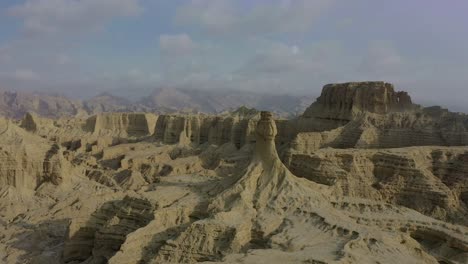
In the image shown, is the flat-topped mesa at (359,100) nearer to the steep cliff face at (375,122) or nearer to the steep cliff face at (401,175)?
the steep cliff face at (375,122)

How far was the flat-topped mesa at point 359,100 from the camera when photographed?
54.5 metres

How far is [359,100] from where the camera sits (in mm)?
56531

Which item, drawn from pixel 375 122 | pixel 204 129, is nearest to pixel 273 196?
pixel 375 122

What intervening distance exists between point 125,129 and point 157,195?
69.6 metres

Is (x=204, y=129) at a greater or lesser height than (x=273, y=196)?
lesser

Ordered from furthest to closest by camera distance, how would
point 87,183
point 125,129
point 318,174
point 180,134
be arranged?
point 125,129, point 180,134, point 87,183, point 318,174

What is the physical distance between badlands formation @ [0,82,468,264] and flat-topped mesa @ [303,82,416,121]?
146mm

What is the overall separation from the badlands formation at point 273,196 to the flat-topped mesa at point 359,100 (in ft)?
0.48

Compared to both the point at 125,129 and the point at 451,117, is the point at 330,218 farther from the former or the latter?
the point at 125,129

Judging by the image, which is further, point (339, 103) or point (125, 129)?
point (125, 129)

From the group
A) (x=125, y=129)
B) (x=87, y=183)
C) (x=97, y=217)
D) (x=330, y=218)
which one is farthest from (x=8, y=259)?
(x=125, y=129)

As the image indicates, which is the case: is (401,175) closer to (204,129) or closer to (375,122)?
(375,122)

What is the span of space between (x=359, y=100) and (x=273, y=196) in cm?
3551

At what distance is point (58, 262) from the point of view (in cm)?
2614
